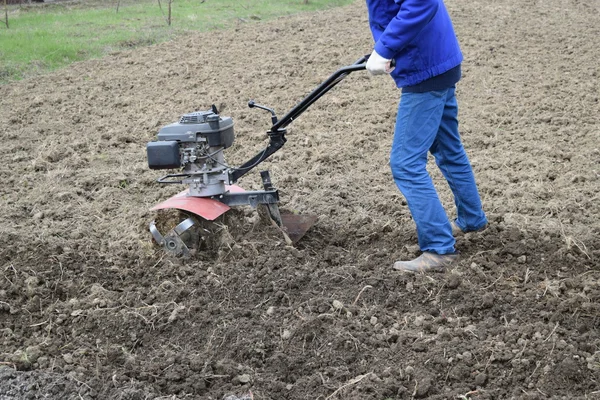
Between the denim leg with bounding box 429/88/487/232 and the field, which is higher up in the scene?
the denim leg with bounding box 429/88/487/232

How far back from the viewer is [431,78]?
406cm

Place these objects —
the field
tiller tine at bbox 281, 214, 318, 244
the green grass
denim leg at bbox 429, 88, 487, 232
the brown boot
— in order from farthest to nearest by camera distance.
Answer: the green grass
tiller tine at bbox 281, 214, 318, 244
denim leg at bbox 429, 88, 487, 232
the brown boot
the field

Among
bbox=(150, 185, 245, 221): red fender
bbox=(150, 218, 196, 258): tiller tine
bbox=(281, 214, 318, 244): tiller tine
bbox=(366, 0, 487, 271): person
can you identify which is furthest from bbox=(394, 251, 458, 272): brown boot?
bbox=(150, 218, 196, 258): tiller tine

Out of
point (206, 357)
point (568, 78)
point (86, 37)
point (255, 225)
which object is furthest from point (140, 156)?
point (86, 37)

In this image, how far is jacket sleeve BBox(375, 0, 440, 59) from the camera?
379cm

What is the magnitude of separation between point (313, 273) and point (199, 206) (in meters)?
0.81

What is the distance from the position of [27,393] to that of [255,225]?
6.07 feet

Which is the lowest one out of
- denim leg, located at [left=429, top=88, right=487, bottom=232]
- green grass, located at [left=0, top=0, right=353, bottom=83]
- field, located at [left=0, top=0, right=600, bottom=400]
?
green grass, located at [left=0, top=0, right=353, bottom=83]

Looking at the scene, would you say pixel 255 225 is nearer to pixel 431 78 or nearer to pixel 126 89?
pixel 431 78

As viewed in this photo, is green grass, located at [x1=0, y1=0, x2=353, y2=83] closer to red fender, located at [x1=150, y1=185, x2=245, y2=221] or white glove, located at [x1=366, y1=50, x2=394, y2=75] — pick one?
red fender, located at [x1=150, y1=185, x2=245, y2=221]

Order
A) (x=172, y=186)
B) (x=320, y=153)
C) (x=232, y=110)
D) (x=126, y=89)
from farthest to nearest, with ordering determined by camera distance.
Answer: (x=126, y=89)
(x=232, y=110)
(x=320, y=153)
(x=172, y=186)

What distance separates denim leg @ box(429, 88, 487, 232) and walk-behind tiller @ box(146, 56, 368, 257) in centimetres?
62

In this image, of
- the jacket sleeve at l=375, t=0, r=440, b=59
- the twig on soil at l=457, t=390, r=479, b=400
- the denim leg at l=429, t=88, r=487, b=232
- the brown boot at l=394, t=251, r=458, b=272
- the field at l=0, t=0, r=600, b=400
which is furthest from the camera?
the denim leg at l=429, t=88, r=487, b=232

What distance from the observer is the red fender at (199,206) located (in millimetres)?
4422
